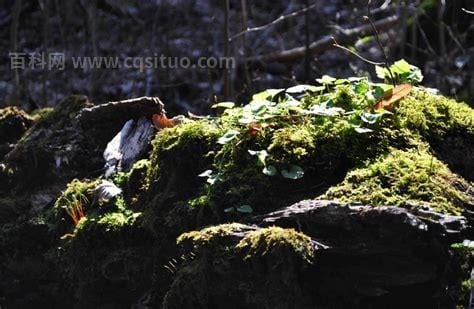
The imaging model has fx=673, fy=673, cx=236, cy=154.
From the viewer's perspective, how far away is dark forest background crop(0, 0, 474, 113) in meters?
7.26

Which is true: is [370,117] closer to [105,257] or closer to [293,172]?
[293,172]

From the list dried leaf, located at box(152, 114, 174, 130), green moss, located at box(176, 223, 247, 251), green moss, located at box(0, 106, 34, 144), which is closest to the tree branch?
green moss, located at box(0, 106, 34, 144)

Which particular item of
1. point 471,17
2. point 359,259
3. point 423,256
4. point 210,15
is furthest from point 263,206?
point 210,15

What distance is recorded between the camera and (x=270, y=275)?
2.13m

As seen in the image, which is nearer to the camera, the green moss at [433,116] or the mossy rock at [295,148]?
the mossy rock at [295,148]

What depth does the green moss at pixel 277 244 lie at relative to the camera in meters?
2.11

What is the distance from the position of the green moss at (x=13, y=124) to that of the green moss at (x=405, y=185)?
2.02m

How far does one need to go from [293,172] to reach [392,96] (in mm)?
510

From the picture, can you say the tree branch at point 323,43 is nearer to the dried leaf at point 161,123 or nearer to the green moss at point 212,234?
the dried leaf at point 161,123

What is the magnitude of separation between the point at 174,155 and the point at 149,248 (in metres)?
0.40

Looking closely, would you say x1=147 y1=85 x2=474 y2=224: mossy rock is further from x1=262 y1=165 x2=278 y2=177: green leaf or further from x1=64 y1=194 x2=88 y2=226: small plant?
x1=64 y1=194 x2=88 y2=226: small plant

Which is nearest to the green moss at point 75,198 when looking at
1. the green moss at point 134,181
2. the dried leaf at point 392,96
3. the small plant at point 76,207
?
the small plant at point 76,207

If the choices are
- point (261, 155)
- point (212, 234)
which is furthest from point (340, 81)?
point (212, 234)

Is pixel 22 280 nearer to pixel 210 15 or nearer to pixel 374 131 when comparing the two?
pixel 374 131
